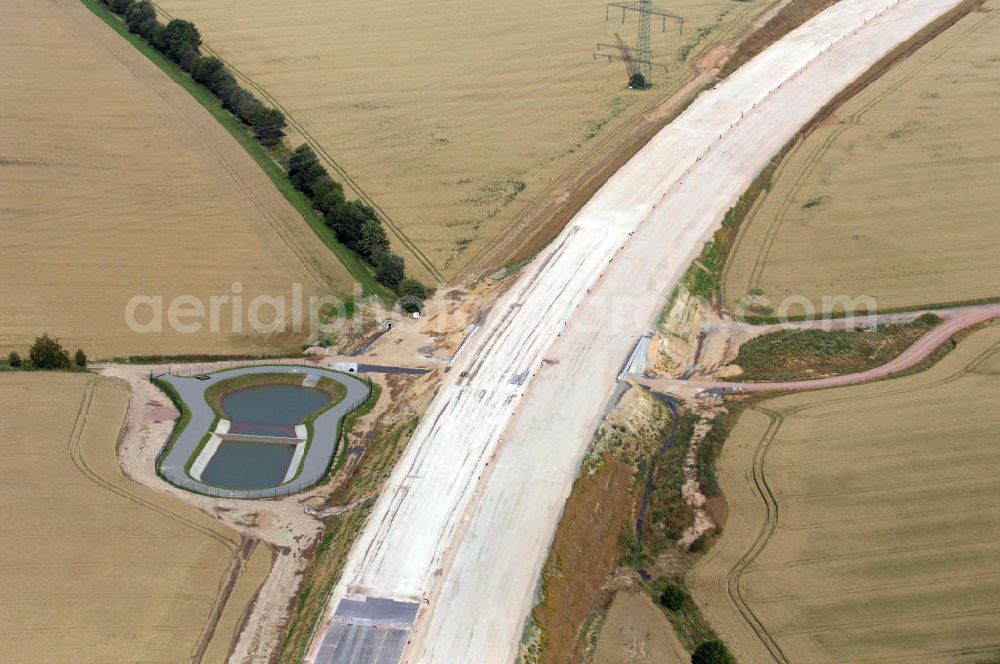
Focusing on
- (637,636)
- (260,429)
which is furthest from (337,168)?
(637,636)

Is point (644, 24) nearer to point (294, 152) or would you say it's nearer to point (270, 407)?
point (294, 152)

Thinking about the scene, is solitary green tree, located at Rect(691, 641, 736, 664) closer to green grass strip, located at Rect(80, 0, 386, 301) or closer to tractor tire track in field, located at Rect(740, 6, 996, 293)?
tractor tire track in field, located at Rect(740, 6, 996, 293)

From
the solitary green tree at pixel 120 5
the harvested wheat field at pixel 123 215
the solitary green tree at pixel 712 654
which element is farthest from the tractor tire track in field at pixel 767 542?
the solitary green tree at pixel 120 5

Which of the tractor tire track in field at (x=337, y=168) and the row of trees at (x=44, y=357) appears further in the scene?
the tractor tire track in field at (x=337, y=168)

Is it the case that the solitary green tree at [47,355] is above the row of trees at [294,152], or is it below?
below

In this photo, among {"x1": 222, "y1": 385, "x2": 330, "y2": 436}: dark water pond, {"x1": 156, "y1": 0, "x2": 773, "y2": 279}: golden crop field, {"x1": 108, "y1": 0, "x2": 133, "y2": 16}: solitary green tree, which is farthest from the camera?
{"x1": 108, "y1": 0, "x2": 133, "y2": 16}: solitary green tree

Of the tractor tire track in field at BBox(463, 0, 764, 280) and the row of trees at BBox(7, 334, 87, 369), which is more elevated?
the tractor tire track in field at BBox(463, 0, 764, 280)

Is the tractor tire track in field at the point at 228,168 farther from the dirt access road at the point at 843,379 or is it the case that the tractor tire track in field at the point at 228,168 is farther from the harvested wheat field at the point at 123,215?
the dirt access road at the point at 843,379

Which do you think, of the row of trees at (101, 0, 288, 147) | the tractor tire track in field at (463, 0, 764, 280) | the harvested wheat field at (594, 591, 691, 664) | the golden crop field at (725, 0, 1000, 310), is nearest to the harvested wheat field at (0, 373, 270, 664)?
the harvested wheat field at (594, 591, 691, 664)
